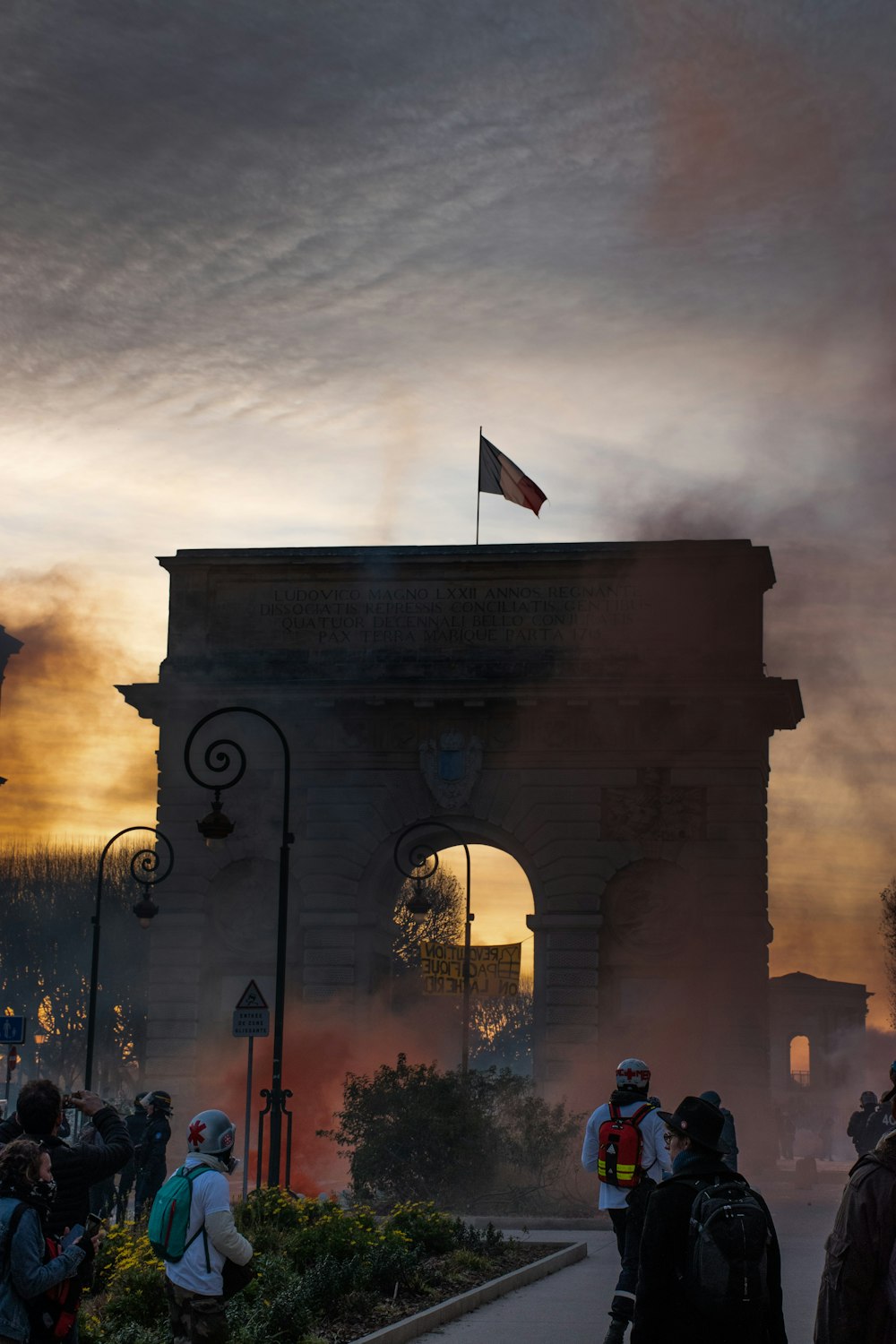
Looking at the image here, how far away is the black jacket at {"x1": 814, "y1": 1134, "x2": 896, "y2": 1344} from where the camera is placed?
6.79 meters

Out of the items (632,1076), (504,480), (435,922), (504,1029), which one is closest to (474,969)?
(504,480)

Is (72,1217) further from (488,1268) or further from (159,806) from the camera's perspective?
(159,806)

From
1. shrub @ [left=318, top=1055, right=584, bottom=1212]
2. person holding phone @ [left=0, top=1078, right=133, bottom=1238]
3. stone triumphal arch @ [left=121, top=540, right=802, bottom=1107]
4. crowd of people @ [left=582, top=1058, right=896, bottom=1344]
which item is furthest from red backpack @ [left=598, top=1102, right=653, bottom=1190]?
stone triumphal arch @ [left=121, top=540, right=802, bottom=1107]

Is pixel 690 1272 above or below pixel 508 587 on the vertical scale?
below

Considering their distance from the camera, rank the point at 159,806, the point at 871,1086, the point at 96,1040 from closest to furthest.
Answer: the point at 159,806 → the point at 96,1040 → the point at 871,1086

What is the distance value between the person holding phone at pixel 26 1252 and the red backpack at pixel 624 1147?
6135 millimetres

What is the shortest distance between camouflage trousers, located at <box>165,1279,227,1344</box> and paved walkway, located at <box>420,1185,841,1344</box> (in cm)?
458

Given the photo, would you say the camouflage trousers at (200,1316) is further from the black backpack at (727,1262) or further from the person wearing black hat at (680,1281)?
the black backpack at (727,1262)

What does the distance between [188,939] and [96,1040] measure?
112 ft

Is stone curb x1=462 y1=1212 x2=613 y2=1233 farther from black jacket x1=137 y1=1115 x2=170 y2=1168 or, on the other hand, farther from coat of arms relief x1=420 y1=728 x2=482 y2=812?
coat of arms relief x1=420 y1=728 x2=482 y2=812

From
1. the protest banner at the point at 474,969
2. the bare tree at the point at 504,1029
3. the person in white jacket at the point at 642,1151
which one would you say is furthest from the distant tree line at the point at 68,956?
the person in white jacket at the point at 642,1151

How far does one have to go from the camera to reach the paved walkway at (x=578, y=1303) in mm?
14477

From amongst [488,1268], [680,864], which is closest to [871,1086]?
[680,864]

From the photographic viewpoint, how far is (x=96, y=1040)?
7475 cm
